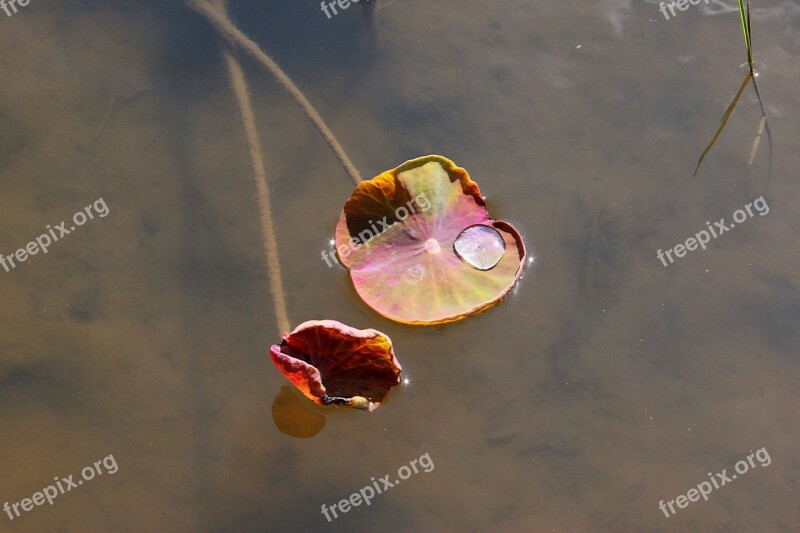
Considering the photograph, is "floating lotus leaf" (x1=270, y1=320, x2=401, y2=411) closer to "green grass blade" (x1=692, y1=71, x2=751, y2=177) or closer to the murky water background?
the murky water background

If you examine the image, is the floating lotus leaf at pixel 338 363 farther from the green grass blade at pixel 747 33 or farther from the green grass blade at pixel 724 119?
the green grass blade at pixel 747 33

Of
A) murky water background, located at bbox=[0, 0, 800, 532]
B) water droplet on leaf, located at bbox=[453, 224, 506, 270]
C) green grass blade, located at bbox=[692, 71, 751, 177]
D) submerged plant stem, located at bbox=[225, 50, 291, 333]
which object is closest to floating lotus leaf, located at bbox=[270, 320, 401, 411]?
murky water background, located at bbox=[0, 0, 800, 532]

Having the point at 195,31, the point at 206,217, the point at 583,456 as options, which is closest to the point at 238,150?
the point at 206,217

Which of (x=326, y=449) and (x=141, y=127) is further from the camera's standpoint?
(x=141, y=127)

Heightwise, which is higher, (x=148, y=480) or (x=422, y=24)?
(x=422, y=24)

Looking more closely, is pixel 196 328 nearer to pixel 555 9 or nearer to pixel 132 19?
pixel 132 19

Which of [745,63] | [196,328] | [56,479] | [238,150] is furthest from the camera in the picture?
[745,63]

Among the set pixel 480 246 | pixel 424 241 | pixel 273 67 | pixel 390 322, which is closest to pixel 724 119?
pixel 480 246

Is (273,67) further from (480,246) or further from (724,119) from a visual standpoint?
(724,119)
